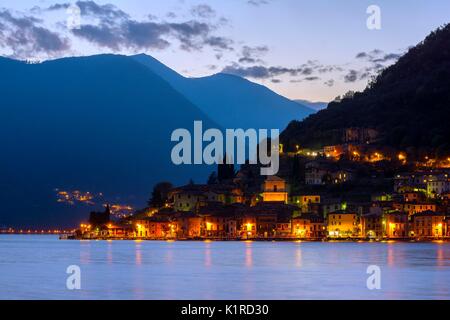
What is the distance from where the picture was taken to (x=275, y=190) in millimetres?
91625

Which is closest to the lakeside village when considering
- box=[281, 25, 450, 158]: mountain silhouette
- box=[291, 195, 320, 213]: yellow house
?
box=[291, 195, 320, 213]: yellow house

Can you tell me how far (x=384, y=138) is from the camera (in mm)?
→ 111000

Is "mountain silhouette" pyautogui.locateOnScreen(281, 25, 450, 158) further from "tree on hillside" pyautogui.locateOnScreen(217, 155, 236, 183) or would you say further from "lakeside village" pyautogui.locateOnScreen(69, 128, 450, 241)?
"tree on hillside" pyautogui.locateOnScreen(217, 155, 236, 183)

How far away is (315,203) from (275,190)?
16.8ft

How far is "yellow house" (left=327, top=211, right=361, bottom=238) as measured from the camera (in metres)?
82.6

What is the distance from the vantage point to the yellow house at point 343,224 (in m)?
82.6

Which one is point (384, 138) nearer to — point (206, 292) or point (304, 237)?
Result: point (304, 237)

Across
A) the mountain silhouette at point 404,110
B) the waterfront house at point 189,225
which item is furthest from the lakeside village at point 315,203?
the mountain silhouette at point 404,110

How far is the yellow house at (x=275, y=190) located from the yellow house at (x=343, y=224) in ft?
28.5

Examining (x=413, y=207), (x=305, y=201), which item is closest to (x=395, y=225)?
(x=413, y=207)

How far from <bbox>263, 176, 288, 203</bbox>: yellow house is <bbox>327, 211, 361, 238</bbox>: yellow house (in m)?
8.67

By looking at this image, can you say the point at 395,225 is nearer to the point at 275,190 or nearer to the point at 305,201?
the point at 305,201
